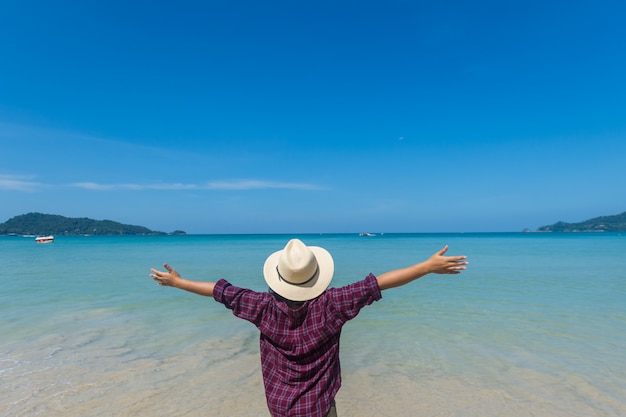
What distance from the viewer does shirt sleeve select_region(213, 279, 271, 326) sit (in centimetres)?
260

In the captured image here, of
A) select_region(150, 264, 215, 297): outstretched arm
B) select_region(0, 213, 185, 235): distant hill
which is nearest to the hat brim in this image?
select_region(150, 264, 215, 297): outstretched arm

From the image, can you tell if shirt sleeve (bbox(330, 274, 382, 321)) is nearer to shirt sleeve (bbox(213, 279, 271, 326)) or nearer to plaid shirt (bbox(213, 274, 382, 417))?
plaid shirt (bbox(213, 274, 382, 417))

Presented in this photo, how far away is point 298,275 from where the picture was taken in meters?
2.42

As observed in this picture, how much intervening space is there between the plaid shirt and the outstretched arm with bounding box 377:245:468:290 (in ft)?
0.32

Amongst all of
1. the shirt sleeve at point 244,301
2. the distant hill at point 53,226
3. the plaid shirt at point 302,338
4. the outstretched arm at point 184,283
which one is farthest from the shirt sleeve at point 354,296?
the distant hill at point 53,226

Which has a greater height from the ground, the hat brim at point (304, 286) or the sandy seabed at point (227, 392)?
the hat brim at point (304, 286)

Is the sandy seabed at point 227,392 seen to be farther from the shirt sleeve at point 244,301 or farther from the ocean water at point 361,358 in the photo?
the shirt sleeve at point 244,301

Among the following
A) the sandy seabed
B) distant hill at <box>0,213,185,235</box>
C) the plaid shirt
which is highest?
distant hill at <box>0,213,185,235</box>

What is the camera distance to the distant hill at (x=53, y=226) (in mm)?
Answer: 161625

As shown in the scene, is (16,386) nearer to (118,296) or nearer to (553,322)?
(118,296)

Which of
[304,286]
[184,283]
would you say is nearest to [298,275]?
[304,286]

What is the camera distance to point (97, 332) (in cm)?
855

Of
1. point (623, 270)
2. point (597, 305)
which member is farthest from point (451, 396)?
point (623, 270)

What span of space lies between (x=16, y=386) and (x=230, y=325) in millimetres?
4161
